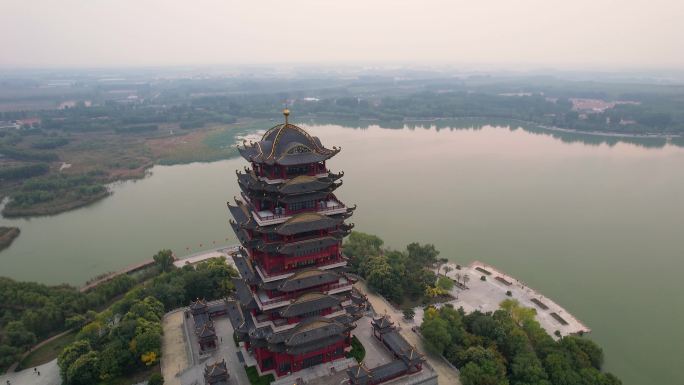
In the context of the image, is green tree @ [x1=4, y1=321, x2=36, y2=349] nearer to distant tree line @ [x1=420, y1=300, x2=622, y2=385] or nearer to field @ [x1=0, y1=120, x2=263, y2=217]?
distant tree line @ [x1=420, y1=300, x2=622, y2=385]

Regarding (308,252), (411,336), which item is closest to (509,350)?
(411,336)

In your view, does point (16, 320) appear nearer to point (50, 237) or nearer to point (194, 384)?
point (194, 384)

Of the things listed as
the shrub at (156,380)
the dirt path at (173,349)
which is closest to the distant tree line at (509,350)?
the dirt path at (173,349)

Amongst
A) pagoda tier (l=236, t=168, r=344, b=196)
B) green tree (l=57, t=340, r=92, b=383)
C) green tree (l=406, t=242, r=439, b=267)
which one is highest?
pagoda tier (l=236, t=168, r=344, b=196)

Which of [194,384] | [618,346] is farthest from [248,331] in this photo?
[618,346]

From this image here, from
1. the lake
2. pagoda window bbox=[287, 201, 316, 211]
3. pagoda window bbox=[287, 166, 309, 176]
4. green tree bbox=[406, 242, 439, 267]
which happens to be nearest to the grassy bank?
the lake

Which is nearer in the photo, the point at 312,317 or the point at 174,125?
the point at 312,317

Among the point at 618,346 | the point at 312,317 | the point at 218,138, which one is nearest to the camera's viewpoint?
the point at 312,317

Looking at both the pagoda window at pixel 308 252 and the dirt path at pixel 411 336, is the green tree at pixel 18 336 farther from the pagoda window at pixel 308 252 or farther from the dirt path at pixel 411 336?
the dirt path at pixel 411 336
